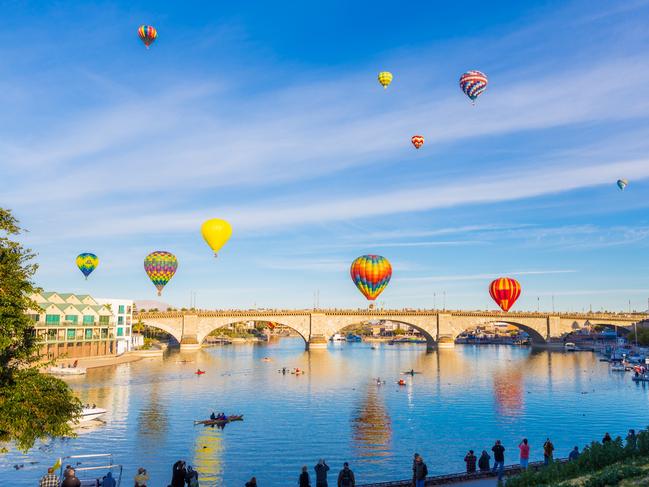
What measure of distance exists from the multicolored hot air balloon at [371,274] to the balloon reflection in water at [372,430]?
5385 centimetres

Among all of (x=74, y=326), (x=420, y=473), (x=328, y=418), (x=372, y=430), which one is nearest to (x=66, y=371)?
(x=74, y=326)

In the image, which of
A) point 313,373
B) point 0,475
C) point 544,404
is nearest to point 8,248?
point 0,475

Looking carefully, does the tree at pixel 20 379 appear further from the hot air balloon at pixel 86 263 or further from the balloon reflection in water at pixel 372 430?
the hot air balloon at pixel 86 263

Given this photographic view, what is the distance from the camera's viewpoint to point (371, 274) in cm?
12419

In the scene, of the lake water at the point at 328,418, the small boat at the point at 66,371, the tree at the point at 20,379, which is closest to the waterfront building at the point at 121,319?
the lake water at the point at 328,418

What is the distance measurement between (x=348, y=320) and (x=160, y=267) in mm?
59347

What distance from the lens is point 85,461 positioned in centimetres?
4088

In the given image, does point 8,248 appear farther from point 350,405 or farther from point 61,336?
point 61,336

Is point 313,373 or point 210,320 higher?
point 210,320

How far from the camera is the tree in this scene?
22062mm

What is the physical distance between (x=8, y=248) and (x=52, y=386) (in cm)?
640

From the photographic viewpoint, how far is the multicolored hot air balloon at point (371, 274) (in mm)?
124438

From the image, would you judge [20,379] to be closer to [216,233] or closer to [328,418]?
[328,418]

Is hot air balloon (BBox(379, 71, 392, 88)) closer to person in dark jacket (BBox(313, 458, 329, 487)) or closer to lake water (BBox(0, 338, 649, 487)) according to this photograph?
lake water (BBox(0, 338, 649, 487))
